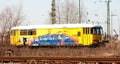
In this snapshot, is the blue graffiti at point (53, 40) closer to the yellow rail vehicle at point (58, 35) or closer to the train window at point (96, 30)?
the yellow rail vehicle at point (58, 35)

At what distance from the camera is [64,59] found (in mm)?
17281

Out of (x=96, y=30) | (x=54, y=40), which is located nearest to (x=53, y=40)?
(x=54, y=40)

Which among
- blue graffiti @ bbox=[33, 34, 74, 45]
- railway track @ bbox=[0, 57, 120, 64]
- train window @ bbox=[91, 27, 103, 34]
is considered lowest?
railway track @ bbox=[0, 57, 120, 64]

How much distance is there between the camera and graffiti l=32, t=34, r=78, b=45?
33.2 meters

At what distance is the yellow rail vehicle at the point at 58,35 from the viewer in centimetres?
3241

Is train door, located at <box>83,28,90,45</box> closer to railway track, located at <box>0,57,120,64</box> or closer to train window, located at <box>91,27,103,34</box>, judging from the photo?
train window, located at <box>91,27,103,34</box>

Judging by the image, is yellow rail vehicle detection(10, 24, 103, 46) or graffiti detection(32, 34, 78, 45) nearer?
yellow rail vehicle detection(10, 24, 103, 46)

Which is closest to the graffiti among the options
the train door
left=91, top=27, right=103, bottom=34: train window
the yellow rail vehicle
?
the yellow rail vehicle

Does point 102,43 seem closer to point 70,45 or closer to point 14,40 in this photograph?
point 70,45

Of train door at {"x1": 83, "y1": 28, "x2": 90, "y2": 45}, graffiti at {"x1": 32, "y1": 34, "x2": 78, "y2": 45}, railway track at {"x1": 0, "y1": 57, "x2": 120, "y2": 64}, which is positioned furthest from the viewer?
graffiti at {"x1": 32, "y1": 34, "x2": 78, "y2": 45}

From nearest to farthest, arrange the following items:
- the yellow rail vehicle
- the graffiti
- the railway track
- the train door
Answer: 1. the railway track
2. the train door
3. the yellow rail vehicle
4. the graffiti

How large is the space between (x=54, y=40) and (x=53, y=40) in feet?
0.37

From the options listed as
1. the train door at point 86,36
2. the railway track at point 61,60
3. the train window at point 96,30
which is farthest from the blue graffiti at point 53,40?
the railway track at point 61,60

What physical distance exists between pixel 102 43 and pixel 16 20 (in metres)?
25.3
